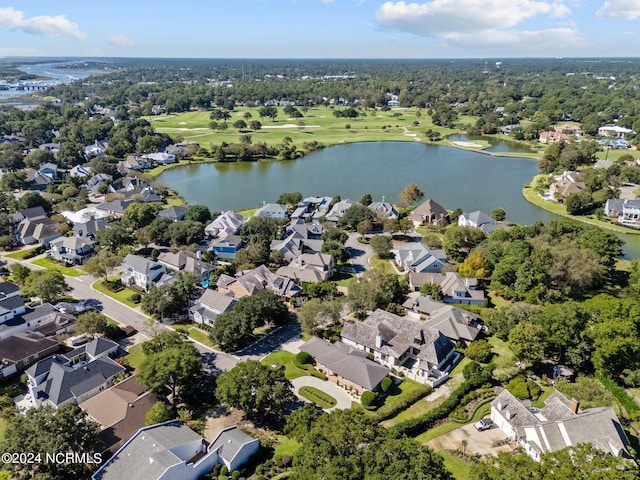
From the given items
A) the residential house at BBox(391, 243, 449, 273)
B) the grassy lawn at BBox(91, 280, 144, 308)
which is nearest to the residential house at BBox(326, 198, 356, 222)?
the residential house at BBox(391, 243, 449, 273)

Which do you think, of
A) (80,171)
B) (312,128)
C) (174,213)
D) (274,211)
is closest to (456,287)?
(274,211)

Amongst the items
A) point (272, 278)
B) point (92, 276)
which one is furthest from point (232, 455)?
point (92, 276)

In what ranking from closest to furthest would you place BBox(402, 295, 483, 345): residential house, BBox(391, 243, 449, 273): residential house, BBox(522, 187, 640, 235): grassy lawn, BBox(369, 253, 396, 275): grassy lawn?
BBox(402, 295, 483, 345): residential house
BBox(391, 243, 449, 273): residential house
BBox(369, 253, 396, 275): grassy lawn
BBox(522, 187, 640, 235): grassy lawn

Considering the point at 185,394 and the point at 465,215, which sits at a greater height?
the point at 465,215

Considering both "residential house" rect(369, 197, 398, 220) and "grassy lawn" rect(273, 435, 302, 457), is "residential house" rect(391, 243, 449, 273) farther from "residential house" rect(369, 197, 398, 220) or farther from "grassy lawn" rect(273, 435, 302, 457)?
"grassy lawn" rect(273, 435, 302, 457)

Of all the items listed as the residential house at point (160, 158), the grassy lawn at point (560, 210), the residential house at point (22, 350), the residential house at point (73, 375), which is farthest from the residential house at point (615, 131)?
the residential house at point (22, 350)

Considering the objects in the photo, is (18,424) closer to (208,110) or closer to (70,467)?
(70,467)
